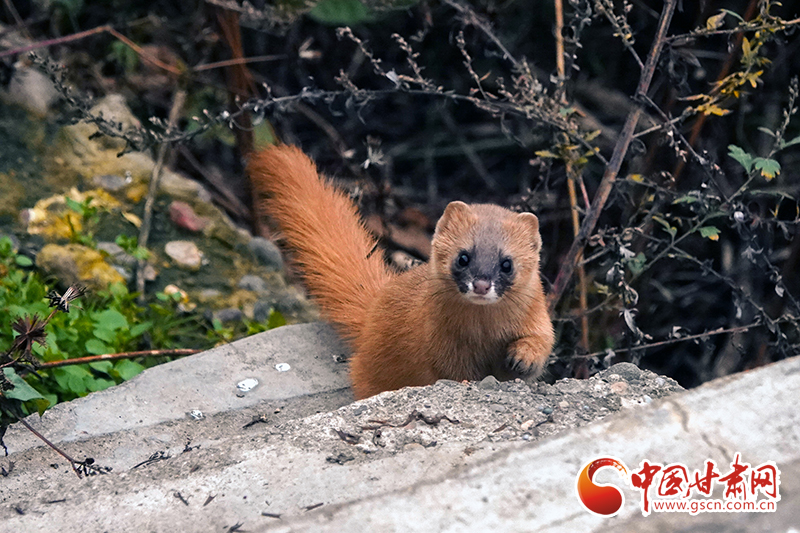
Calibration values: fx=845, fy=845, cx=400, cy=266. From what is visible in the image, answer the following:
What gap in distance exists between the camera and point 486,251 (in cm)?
303

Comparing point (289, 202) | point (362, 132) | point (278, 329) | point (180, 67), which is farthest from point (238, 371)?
point (362, 132)

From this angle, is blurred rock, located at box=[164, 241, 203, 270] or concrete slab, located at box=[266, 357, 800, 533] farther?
blurred rock, located at box=[164, 241, 203, 270]

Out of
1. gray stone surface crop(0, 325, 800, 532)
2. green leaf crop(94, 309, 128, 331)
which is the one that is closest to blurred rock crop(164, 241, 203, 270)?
green leaf crop(94, 309, 128, 331)

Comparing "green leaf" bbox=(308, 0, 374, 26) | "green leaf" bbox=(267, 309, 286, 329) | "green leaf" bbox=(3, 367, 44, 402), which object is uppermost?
"green leaf" bbox=(308, 0, 374, 26)

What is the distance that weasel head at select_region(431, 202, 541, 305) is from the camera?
9.71ft

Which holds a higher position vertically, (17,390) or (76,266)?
(76,266)

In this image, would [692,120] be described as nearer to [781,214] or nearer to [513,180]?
[781,214]

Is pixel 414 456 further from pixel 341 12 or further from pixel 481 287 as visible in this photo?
pixel 341 12

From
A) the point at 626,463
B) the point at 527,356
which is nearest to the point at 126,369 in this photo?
the point at 527,356

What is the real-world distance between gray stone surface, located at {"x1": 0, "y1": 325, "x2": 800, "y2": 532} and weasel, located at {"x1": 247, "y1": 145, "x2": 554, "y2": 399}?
1.51 feet

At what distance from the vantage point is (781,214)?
195 inches

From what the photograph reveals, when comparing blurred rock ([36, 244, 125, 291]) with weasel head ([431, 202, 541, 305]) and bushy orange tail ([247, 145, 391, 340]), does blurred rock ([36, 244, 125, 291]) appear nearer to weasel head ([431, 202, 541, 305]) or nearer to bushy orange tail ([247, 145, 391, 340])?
bushy orange tail ([247, 145, 391, 340])

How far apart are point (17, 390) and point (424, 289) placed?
1493 mm

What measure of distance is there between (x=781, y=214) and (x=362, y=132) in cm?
273
